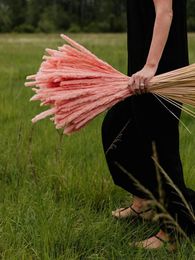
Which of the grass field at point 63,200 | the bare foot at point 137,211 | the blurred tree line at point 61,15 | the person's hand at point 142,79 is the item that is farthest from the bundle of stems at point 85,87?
the blurred tree line at point 61,15

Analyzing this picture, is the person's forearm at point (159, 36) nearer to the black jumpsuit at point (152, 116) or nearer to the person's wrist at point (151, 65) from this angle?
the person's wrist at point (151, 65)

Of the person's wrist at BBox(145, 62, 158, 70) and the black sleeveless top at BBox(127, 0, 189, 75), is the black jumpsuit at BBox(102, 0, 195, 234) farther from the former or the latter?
the person's wrist at BBox(145, 62, 158, 70)

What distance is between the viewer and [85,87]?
268 centimetres

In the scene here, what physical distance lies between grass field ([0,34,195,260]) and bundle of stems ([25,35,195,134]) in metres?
0.37

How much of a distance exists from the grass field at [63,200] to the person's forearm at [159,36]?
2.59ft

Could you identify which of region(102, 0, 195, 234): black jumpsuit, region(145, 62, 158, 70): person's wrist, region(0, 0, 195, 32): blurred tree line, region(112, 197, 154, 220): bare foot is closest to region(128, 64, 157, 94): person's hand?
region(145, 62, 158, 70): person's wrist

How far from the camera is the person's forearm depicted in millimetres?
2467

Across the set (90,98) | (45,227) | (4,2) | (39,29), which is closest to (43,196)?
(45,227)

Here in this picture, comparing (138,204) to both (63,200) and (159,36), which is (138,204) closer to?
(63,200)

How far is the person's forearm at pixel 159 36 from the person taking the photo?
8.09 ft

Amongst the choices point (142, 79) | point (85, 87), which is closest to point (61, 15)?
point (85, 87)

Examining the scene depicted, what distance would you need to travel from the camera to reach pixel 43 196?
10.1ft

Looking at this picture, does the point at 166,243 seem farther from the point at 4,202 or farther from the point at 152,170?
the point at 4,202

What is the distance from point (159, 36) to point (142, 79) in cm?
20
